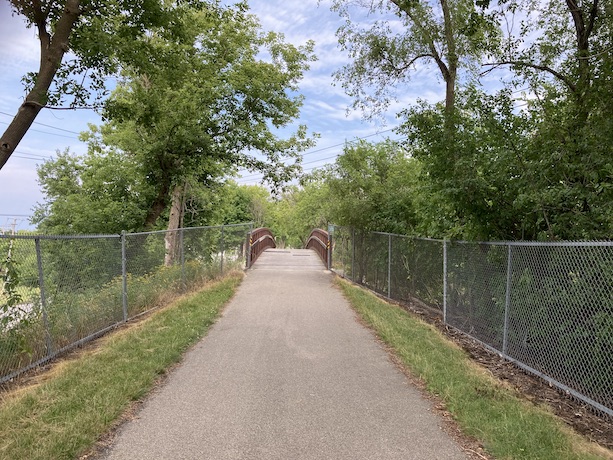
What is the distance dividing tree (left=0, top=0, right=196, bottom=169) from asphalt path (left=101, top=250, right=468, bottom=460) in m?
3.95

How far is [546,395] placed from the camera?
5078mm

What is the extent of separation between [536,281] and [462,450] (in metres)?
2.94

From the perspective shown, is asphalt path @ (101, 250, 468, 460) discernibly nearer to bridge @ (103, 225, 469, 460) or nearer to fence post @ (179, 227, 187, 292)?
bridge @ (103, 225, 469, 460)

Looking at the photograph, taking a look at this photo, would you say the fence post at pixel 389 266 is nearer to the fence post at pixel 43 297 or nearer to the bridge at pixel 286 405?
the bridge at pixel 286 405

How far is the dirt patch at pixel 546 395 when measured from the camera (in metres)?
4.22

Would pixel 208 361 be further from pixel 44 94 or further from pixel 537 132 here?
pixel 537 132

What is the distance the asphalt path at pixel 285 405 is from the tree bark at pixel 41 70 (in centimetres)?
372

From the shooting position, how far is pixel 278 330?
25.1 ft

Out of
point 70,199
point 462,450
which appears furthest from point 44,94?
point 70,199

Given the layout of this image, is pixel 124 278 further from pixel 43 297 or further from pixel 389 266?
pixel 389 266

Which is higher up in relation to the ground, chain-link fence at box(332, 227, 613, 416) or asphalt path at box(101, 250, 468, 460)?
chain-link fence at box(332, 227, 613, 416)

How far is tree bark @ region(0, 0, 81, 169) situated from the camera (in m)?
6.00

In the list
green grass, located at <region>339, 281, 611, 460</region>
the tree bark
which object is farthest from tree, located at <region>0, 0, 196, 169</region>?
green grass, located at <region>339, 281, 611, 460</region>

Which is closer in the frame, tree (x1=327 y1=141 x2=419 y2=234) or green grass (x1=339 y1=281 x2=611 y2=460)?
green grass (x1=339 y1=281 x2=611 y2=460)
